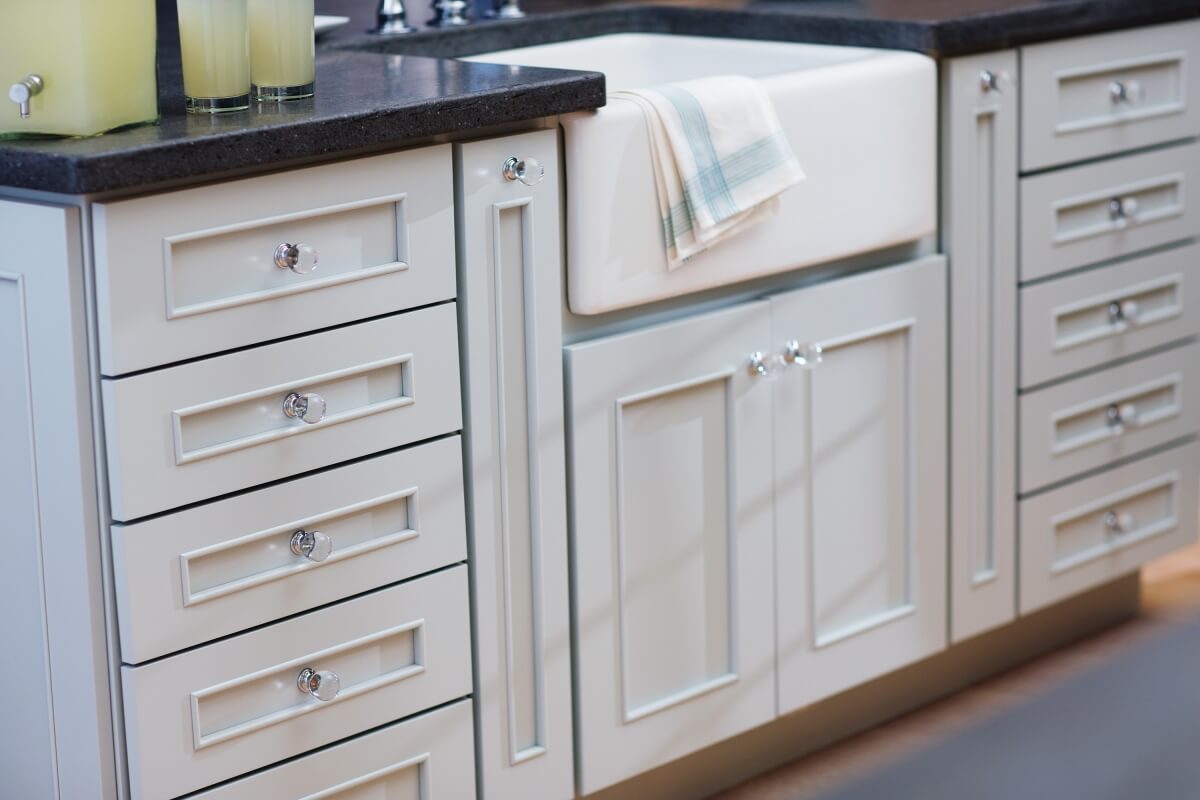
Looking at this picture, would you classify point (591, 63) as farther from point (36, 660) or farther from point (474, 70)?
point (36, 660)

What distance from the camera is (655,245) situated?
1.81 metres

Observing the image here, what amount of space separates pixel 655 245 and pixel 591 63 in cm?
70

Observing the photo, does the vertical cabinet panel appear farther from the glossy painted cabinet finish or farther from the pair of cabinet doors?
the glossy painted cabinet finish

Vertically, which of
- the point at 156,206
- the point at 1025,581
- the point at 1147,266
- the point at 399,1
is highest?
the point at 399,1

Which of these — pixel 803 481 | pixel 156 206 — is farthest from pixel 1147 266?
pixel 156 206

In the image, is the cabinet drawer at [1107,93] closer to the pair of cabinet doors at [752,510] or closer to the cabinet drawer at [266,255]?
the pair of cabinet doors at [752,510]

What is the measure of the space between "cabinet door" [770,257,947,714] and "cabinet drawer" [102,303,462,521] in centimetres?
49

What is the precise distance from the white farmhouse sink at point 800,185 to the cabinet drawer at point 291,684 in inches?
14.4

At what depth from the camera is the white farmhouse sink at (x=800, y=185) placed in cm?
175

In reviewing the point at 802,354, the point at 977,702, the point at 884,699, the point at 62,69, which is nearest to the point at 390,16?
the point at 802,354

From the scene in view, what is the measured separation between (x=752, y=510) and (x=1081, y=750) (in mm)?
618

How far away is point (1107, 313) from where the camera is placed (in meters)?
2.37

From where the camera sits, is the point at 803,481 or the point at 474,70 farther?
the point at 803,481

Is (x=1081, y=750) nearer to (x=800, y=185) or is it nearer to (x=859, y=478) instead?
(x=859, y=478)
